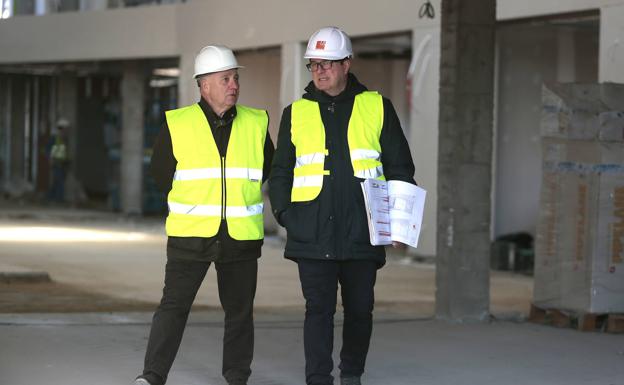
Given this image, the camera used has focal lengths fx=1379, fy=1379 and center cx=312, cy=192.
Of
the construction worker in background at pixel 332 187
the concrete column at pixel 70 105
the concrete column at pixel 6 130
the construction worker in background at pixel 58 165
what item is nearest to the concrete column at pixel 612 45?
the construction worker in background at pixel 332 187

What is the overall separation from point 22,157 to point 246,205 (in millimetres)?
29439

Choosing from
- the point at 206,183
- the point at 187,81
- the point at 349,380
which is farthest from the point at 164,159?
the point at 187,81

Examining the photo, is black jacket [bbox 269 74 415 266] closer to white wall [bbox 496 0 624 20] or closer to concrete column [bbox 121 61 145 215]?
white wall [bbox 496 0 624 20]

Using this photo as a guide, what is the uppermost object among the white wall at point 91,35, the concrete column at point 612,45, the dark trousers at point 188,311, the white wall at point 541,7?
the white wall at point 91,35

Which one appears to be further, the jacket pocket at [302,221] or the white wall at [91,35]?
the white wall at [91,35]

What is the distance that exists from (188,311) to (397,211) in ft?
3.99

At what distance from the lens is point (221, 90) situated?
7.16 meters

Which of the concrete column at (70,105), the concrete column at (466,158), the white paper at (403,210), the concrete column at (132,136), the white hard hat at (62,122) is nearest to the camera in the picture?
the white paper at (403,210)

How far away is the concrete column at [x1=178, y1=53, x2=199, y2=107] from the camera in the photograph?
80.9ft

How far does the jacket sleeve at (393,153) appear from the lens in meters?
7.36

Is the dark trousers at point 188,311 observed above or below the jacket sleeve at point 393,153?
below

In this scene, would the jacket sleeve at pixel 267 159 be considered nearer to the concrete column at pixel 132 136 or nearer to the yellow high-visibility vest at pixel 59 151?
the concrete column at pixel 132 136

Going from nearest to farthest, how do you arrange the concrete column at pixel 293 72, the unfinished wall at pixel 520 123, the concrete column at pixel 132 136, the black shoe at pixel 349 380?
the black shoe at pixel 349 380 → the unfinished wall at pixel 520 123 → the concrete column at pixel 293 72 → the concrete column at pixel 132 136

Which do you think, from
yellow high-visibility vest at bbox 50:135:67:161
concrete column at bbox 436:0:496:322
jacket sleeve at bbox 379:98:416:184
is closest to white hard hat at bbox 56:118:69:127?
yellow high-visibility vest at bbox 50:135:67:161
